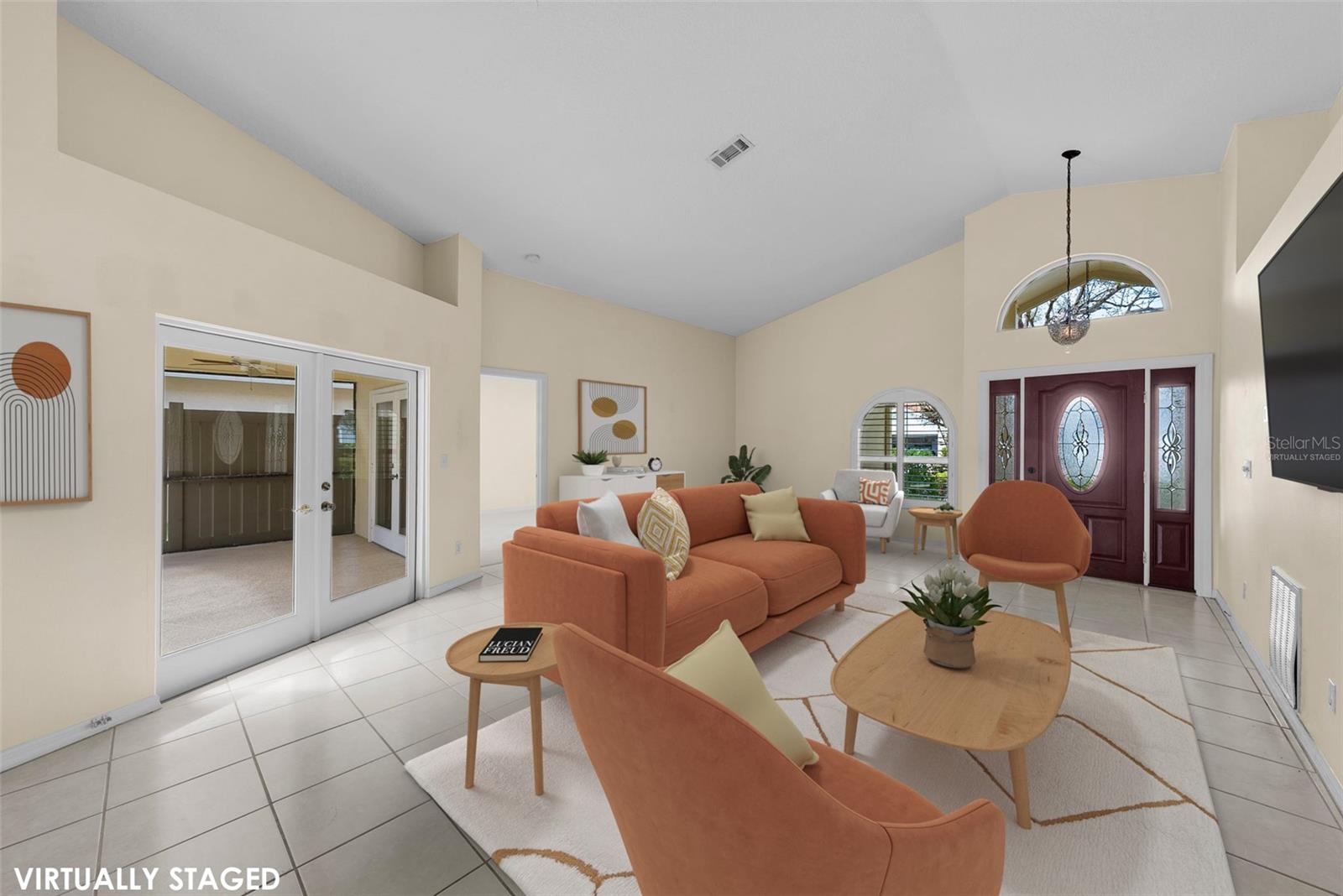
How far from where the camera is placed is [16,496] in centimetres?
206

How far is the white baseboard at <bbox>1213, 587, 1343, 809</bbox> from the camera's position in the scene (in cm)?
191

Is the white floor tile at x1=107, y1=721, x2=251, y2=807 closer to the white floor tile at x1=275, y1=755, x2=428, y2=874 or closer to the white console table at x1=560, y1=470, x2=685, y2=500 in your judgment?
the white floor tile at x1=275, y1=755, x2=428, y2=874

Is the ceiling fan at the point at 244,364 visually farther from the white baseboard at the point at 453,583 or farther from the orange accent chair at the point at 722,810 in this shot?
the orange accent chair at the point at 722,810

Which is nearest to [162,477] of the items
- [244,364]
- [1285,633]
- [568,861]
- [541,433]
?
[244,364]

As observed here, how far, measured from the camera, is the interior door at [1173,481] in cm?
443

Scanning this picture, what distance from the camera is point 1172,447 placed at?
14.8 ft

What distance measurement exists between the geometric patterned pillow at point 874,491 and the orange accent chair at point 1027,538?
1.95 meters

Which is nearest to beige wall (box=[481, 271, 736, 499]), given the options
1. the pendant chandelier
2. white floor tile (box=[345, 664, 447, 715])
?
white floor tile (box=[345, 664, 447, 715])

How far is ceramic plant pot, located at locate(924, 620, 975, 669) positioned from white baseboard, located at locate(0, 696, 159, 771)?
11.6 ft

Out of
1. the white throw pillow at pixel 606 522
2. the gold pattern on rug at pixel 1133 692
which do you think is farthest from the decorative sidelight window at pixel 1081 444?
the white throw pillow at pixel 606 522

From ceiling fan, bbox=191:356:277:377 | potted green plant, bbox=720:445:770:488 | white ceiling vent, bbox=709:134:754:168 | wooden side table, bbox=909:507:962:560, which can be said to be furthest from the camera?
potted green plant, bbox=720:445:770:488

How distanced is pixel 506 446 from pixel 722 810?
867 centimetres

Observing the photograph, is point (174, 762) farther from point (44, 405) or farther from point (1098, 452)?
point (1098, 452)

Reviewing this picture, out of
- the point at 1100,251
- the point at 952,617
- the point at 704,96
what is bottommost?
the point at 952,617
